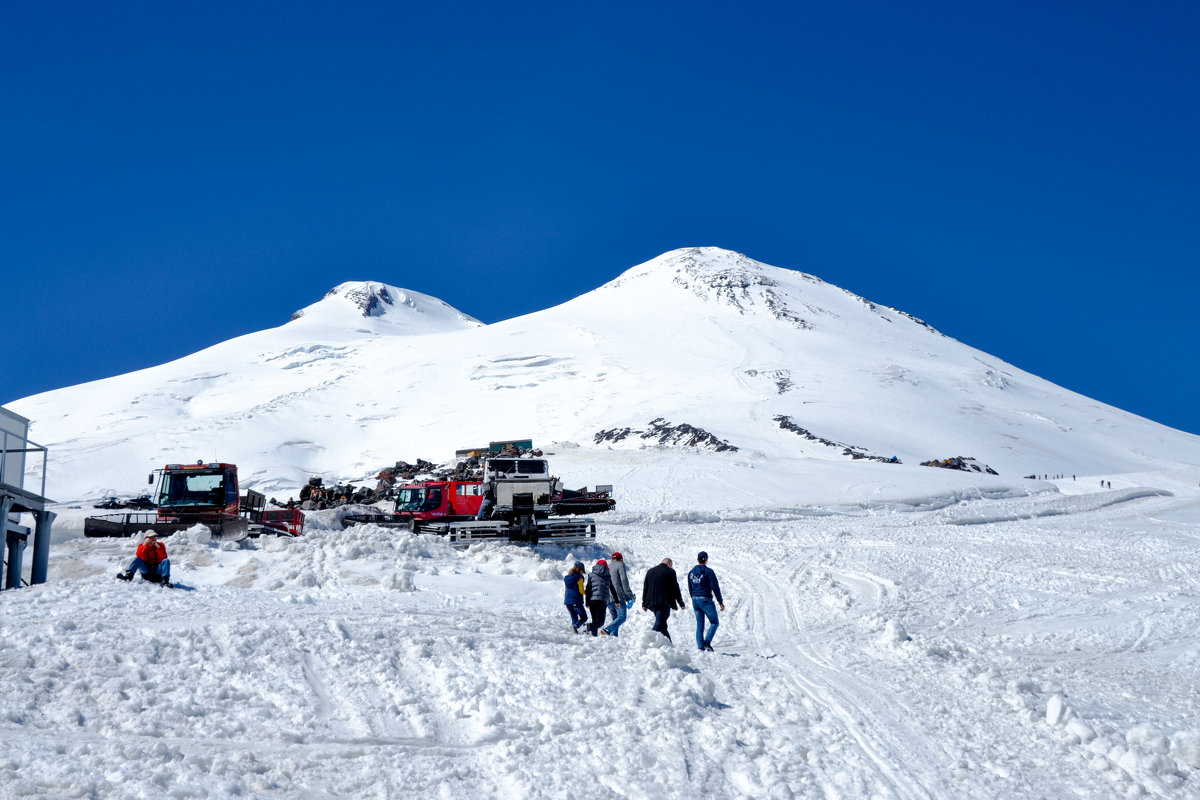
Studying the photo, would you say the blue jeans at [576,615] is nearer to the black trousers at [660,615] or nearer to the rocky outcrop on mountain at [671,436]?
the black trousers at [660,615]

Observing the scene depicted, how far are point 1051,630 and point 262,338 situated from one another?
474 ft

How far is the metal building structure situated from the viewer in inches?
689

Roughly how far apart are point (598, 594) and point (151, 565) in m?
7.00

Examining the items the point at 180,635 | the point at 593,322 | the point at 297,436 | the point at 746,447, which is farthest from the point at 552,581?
the point at 593,322

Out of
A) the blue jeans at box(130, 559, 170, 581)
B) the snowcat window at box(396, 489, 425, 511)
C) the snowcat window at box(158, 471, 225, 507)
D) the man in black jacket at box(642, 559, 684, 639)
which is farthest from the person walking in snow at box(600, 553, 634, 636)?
the snowcat window at box(396, 489, 425, 511)

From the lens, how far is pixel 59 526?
1278 inches

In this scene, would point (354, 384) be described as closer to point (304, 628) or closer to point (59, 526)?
point (59, 526)

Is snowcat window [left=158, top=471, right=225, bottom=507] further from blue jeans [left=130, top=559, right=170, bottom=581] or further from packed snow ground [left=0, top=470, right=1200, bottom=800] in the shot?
blue jeans [left=130, top=559, right=170, bottom=581]

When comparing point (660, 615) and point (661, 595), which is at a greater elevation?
point (661, 595)

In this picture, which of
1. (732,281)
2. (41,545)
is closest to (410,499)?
(41,545)

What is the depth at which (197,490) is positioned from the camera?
26656 mm

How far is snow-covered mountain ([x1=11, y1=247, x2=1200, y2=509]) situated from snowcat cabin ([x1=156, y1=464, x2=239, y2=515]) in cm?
2040

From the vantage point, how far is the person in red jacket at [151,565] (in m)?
14.4

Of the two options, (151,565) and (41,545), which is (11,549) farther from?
(151,565)
